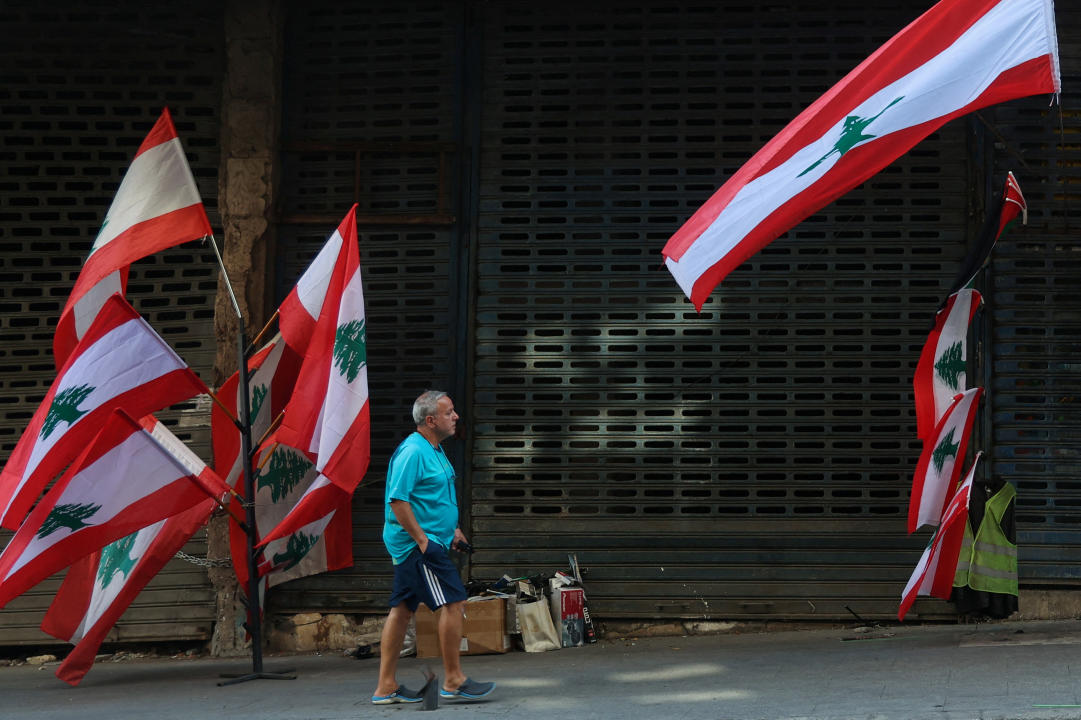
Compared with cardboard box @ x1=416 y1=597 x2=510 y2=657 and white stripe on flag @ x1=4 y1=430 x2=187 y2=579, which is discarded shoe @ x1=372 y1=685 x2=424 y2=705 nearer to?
cardboard box @ x1=416 y1=597 x2=510 y2=657

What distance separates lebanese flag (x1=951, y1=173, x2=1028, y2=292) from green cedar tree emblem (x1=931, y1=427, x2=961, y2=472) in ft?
3.17

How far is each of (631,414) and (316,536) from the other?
94.4 inches

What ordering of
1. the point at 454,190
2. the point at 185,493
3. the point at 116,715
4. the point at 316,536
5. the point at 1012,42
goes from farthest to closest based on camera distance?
the point at 454,190 < the point at 316,536 < the point at 185,493 < the point at 116,715 < the point at 1012,42

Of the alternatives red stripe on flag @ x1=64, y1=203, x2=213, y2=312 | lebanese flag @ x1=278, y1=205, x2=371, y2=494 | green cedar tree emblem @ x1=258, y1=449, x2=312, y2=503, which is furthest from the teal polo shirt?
red stripe on flag @ x1=64, y1=203, x2=213, y2=312

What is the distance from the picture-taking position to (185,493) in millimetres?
6879

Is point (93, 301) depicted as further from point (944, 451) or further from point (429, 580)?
point (944, 451)

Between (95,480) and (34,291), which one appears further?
(34,291)

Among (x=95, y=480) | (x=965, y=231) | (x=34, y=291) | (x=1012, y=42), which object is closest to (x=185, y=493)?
(x=95, y=480)

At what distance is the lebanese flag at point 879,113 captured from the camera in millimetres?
5547

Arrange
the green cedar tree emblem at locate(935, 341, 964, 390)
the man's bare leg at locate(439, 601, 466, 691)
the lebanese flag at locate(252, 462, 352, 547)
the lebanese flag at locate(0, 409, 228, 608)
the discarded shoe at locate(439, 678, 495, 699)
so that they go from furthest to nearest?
the green cedar tree emblem at locate(935, 341, 964, 390) → the lebanese flag at locate(252, 462, 352, 547) → the lebanese flag at locate(0, 409, 228, 608) → the discarded shoe at locate(439, 678, 495, 699) → the man's bare leg at locate(439, 601, 466, 691)

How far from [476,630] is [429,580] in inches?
77.6

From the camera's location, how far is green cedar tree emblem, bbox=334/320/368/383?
688 cm

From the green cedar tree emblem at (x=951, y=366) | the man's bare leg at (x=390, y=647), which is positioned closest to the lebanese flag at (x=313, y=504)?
the man's bare leg at (x=390, y=647)

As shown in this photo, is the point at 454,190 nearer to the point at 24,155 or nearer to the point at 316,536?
the point at 316,536
